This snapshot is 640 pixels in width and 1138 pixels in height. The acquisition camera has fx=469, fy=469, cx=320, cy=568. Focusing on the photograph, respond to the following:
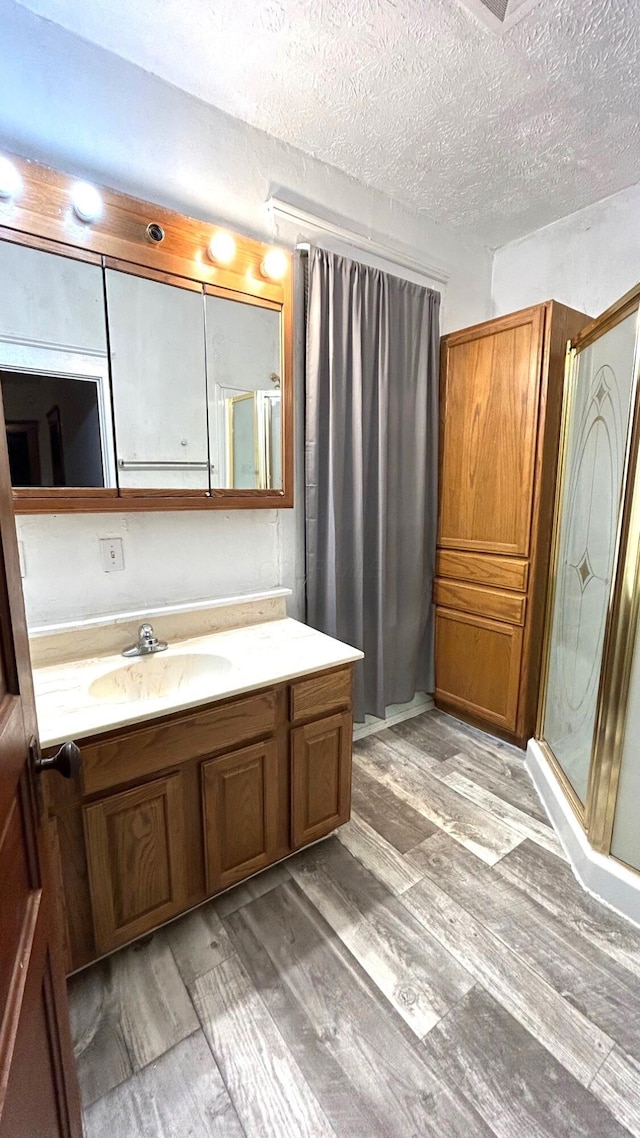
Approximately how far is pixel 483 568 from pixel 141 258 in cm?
187

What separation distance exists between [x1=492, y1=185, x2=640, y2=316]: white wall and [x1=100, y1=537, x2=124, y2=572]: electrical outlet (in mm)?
2394

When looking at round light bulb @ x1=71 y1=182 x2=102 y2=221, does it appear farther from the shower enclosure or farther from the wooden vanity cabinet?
the shower enclosure

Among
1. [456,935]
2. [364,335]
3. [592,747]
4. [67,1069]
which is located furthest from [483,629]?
[67,1069]

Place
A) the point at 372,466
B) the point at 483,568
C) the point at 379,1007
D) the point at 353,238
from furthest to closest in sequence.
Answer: the point at 483,568 < the point at 372,466 < the point at 353,238 < the point at 379,1007

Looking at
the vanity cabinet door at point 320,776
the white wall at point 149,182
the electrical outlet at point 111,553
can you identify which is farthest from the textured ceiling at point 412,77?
the vanity cabinet door at point 320,776

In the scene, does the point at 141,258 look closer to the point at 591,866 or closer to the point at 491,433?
the point at 491,433

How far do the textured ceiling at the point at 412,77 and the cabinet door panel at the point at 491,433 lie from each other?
2.01 ft

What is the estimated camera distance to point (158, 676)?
1.55 metres

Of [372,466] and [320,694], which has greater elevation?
[372,466]

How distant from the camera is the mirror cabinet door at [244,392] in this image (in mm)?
1666

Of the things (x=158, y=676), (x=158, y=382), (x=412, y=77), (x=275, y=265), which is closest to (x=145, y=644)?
(x=158, y=676)

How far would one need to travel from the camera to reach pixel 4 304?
50.9 inches

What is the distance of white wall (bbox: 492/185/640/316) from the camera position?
2.11 meters

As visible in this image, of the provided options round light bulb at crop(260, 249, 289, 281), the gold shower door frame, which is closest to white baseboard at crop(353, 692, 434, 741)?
the gold shower door frame
